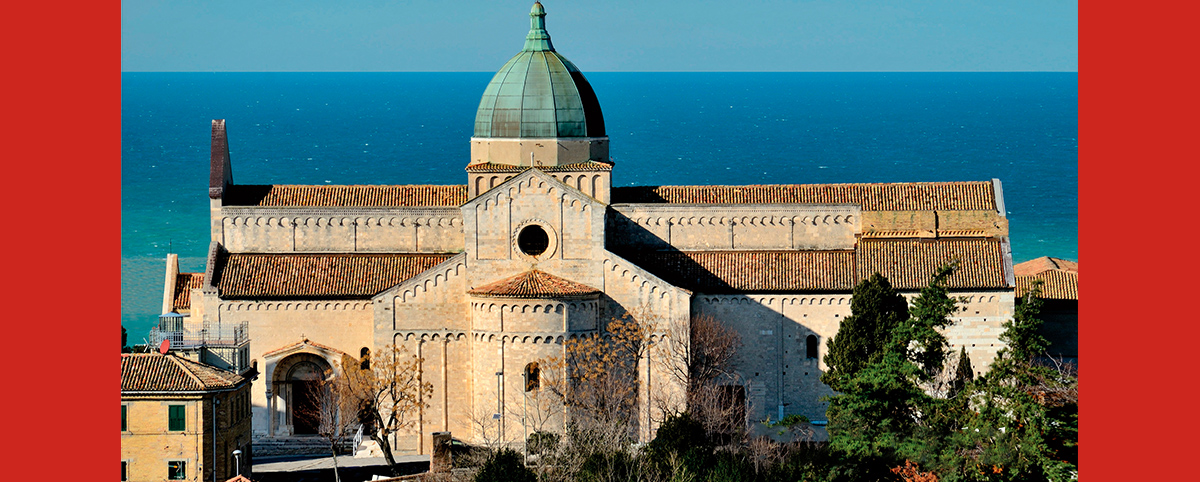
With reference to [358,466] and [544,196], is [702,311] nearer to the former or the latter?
[544,196]

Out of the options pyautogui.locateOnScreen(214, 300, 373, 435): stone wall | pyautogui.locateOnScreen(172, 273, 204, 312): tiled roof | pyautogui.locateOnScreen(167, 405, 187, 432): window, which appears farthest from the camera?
pyautogui.locateOnScreen(172, 273, 204, 312): tiled roof

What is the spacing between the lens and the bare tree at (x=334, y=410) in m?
56.2

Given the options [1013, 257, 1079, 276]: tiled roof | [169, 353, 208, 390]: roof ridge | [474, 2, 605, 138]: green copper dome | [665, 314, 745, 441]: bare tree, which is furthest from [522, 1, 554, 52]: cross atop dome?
[1013, 257, 1079, 276]: tiled roof

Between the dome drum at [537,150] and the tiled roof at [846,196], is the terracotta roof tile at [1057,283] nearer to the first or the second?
the tiled roof at [846,196]

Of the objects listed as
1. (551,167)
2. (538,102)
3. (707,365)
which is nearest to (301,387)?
(551,167)

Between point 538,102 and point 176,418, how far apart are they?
652 inches

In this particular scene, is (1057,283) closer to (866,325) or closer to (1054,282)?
(1054,282)

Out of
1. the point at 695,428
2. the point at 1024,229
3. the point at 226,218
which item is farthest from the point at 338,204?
the point at 1024,229

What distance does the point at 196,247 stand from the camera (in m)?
121

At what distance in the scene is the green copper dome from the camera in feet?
198

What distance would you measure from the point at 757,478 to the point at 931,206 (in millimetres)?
16145

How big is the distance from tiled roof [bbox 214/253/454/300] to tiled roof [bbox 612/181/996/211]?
7490 mm

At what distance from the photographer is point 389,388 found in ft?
186

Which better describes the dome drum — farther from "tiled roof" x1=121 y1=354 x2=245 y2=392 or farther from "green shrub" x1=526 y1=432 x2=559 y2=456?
"tiled roof" x1=121 y1=354 x2=245 y2=392
